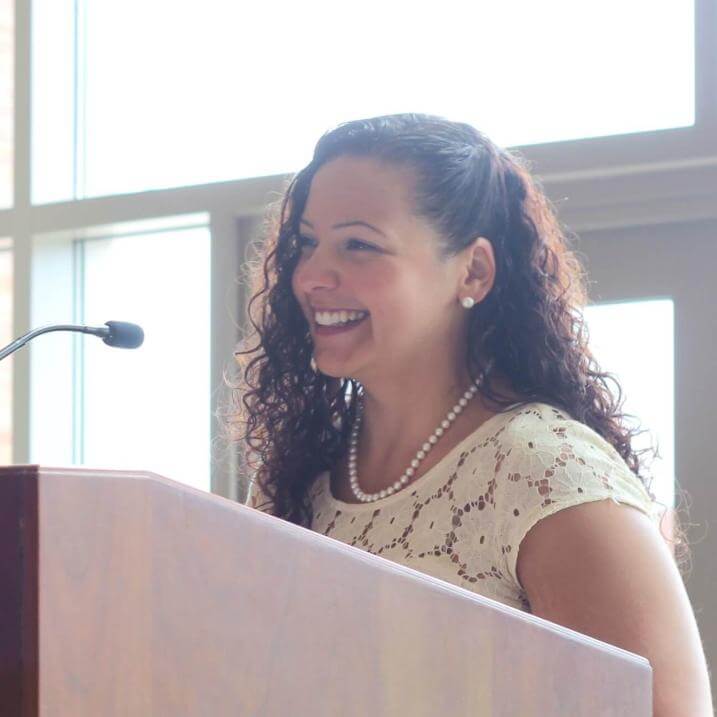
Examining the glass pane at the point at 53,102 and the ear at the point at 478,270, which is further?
the glass pane at the point at 53,102

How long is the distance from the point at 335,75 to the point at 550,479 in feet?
7.11

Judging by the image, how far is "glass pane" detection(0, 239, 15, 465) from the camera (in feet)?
12.6

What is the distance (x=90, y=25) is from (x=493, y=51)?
1.37m

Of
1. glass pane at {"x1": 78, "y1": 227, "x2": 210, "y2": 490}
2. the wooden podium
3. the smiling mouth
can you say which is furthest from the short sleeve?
glass pane at {"x1": 78, "y1": 227, "x2": 210, "y2": 490}

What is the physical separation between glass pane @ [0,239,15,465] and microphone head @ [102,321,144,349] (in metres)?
2.05

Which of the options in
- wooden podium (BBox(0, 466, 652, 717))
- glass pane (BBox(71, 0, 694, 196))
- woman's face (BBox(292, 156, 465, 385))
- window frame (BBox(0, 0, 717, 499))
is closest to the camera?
wooden podium (BBox(0, 466, 652, 717))

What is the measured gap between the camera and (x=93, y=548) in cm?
56

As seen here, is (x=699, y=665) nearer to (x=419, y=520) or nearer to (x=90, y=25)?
(x=419, y=520)

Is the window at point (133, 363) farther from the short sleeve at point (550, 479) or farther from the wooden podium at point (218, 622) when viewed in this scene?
the wooden podium at point (218, 622)

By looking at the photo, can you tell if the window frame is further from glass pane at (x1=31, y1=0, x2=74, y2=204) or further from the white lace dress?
the white lace dress

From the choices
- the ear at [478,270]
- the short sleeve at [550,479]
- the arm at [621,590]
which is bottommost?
the arm at [621,590]

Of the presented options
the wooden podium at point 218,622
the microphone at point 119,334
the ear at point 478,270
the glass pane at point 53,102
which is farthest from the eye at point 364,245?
the glass pane at point 53,102

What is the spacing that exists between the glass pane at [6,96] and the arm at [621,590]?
2889 mm

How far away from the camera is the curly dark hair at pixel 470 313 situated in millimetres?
1676
